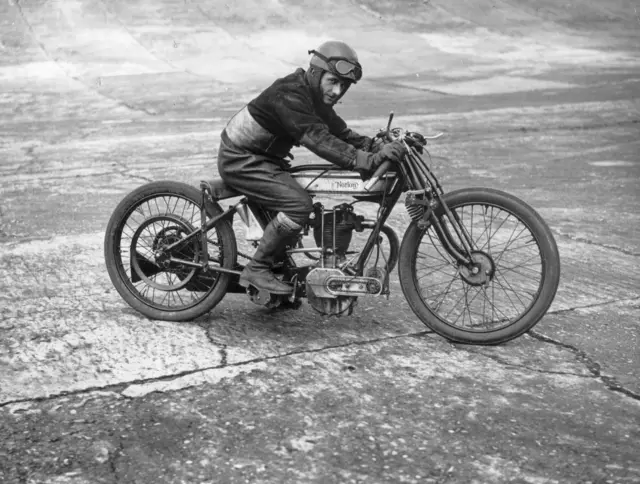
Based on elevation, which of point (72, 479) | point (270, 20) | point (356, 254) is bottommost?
point (72, 479)

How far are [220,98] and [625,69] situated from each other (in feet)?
23.5

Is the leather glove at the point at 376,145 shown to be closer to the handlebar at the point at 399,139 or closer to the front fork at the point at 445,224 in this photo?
the handlebar at the point at 399,139

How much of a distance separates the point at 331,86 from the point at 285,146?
0.39 metres

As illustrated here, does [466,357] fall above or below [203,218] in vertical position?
below

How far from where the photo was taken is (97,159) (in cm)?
1002

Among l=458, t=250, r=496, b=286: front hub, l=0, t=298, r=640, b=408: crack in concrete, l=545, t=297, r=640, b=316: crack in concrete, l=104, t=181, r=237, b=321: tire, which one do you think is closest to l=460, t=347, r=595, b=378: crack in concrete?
l=0, t=298, r=640, b=408: crack in concrete

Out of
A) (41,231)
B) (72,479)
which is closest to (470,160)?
(41,231)

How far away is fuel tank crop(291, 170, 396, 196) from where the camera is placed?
4859mm

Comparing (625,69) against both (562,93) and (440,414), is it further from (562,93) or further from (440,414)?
(440,414)

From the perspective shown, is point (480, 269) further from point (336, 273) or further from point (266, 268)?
point (266, 268)

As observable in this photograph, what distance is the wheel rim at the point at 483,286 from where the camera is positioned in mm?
4852

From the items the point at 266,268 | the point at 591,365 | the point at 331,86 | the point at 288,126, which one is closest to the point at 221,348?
the point at 266,268

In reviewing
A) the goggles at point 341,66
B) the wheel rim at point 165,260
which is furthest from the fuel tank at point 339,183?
the wheel rim at point 165,260

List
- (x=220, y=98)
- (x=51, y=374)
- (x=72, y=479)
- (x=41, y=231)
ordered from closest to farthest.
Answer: (x=72, y=479), (x=51, y=374), (x=41, y=231), (x=220, y=98)
